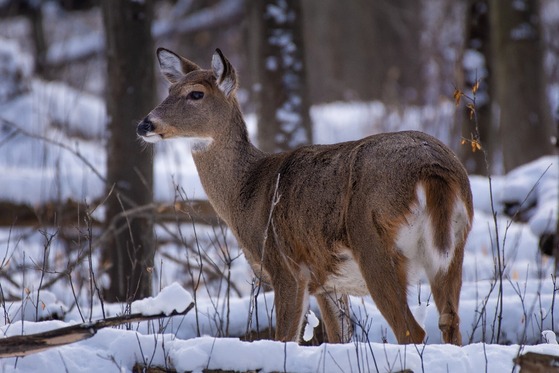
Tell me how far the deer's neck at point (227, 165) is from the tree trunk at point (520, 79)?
22.5 ft

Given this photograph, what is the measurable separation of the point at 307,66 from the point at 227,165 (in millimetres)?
3677

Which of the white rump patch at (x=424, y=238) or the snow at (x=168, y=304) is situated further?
the white rump patch at (x=424, y=238)

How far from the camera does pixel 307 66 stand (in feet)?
30.9

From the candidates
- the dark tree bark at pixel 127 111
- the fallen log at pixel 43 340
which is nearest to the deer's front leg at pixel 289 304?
the fallen log at pixel 43 340

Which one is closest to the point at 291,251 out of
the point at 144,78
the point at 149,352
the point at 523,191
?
the point at 149,352

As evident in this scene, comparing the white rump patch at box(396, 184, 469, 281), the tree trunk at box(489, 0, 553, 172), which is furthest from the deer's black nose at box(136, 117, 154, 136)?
the tree trunk at box(489, 0, 553, 172)

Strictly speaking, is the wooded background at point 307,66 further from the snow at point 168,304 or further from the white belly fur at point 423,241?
the snow at point 168,304

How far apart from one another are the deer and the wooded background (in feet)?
1.16

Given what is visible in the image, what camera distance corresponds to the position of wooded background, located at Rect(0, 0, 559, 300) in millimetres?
7375

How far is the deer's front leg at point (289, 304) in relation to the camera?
518 centimetres

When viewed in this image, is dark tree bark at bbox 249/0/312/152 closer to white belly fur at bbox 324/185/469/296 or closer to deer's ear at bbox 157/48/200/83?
deer's ear at bbox 157/48/200/83

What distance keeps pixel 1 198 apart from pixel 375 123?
655cm

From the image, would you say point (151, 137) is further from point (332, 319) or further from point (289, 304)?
point (332, 319)

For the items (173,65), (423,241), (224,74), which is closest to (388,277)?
(423,241)
